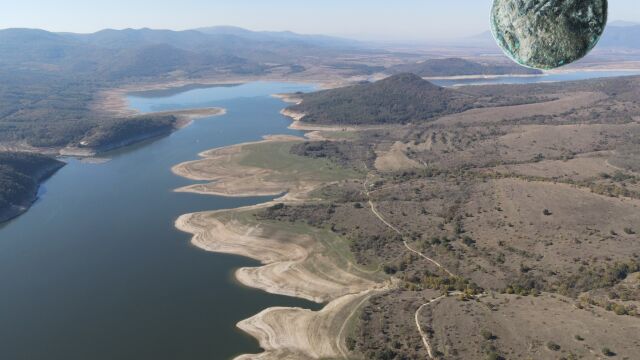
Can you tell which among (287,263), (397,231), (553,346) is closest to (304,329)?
(287,263)

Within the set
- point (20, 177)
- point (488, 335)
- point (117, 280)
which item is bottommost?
A: point (117, 280)

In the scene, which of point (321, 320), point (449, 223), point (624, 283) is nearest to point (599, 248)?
point (624, 283)

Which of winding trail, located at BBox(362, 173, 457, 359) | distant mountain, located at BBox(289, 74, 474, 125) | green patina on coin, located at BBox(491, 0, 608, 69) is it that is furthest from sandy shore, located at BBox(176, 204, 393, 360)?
distant mountain, located at BBox(289, 74, 474, 125)

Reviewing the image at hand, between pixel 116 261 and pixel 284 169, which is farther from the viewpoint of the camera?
pixel 284 169

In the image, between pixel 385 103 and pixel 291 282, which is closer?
A: pixel 291 282

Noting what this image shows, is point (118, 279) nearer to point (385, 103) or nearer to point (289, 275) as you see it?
point (289, 275)

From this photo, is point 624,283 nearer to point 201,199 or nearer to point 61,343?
point 61,343
